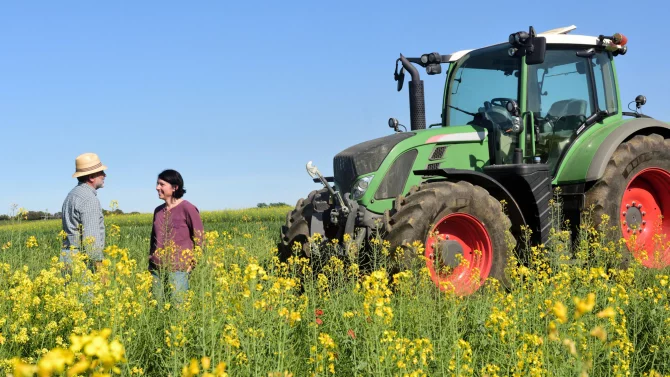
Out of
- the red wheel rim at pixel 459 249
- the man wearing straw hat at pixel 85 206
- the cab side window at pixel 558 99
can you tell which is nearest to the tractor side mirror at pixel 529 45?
the cab side window at pixel 558 99

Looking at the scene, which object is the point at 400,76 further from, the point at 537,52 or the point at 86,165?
the point at 86,165

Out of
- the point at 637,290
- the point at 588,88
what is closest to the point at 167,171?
the point at 637,290

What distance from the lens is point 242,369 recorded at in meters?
3.31

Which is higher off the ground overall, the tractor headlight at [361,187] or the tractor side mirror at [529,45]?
the tractor side mirror at [529,45]

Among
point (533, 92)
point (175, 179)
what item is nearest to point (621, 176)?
point (533, 92)

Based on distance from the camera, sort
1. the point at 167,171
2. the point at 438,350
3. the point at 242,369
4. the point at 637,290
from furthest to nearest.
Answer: the point at 167,171
the point at 637,290
the point at 438,350
the point at 242,369

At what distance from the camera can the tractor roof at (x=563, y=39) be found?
714 cm

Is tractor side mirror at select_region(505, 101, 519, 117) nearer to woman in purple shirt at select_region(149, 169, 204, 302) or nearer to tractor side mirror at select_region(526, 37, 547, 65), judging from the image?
tractor side mirror at select_region(526, 37, 547, 65)

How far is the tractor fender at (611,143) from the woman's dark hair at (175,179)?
398 cm

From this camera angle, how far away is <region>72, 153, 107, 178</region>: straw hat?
19.0ft

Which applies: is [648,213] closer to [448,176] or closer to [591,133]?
[591,133]

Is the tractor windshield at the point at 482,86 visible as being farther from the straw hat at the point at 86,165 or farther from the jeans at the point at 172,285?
the straw hat at the point at 86,165

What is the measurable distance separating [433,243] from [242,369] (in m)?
2.69

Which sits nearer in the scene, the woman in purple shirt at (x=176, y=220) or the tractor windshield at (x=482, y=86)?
the woman in purple shirt at (x=176, y=220)
